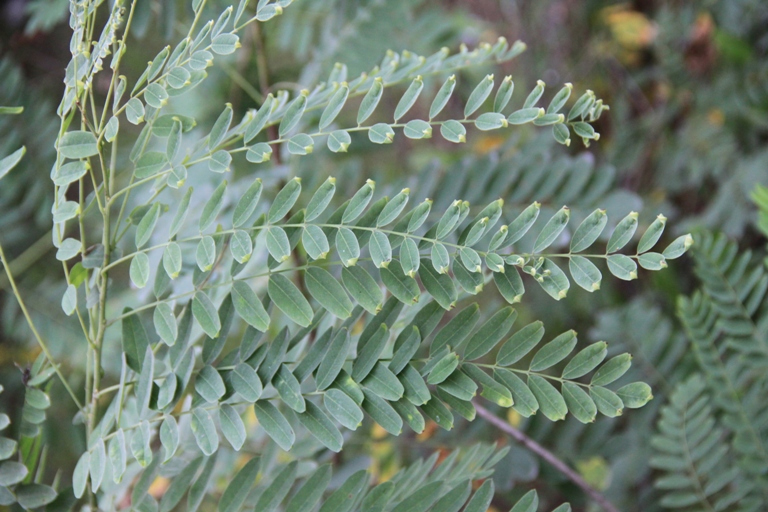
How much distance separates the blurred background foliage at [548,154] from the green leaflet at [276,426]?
0.23 m

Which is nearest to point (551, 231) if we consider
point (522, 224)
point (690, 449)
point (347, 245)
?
point (522, 224)

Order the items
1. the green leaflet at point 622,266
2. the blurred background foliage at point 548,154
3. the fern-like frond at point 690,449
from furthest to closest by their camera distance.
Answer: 1. the blurred background foliage at point 548,154
2. the fern-like frond at point 690,449
3. the green leaflet at point 622,266

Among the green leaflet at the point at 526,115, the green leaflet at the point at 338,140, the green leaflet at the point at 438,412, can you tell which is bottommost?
the green leaflet at the point at 438,412

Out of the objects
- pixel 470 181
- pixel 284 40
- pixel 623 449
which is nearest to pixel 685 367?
pixel 623 449

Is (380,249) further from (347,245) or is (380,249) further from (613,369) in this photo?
(613,369)

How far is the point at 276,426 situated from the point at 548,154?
0.53 m

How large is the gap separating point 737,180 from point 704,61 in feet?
1.40

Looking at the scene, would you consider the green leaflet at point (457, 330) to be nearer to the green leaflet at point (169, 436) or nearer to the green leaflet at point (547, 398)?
the green leaflet at point (547, 398)

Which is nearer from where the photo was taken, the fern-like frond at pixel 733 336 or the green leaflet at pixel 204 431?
the green leaflet at pixel 204 431

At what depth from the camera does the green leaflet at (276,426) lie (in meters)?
0.38

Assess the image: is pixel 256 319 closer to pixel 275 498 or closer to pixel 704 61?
pixel 275 498

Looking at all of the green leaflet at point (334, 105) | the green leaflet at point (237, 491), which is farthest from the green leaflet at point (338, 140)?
the green leaflet at point (237, 491)

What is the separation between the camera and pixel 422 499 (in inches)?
15.5

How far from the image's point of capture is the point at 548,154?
0.77m
